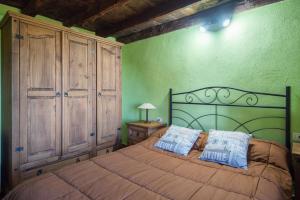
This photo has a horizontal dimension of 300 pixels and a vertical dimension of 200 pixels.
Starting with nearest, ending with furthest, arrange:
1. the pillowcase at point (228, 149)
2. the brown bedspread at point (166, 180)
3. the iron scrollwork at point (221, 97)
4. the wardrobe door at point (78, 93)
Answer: the brown bedspread at point (166, 180), the pillowcase at point (228, 149), the iron scrollwork at point (221, 97), the wardrobe door at point (78, 93)

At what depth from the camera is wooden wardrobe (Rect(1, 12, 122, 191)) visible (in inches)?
80.0

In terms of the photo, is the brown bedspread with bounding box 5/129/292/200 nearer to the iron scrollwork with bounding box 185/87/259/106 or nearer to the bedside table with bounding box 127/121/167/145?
the iron scrollwork with bounding box 185/87/259/106

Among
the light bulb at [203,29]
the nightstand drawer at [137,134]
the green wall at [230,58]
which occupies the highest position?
the light bulb at [203,29]

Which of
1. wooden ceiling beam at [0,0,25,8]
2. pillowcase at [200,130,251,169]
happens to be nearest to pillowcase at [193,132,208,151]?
pillowcase at [200,130,251,169]

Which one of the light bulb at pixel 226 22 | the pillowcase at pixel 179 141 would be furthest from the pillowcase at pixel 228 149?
the light bulb at pixel 226 22

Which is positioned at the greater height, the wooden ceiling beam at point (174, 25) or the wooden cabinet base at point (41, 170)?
the wooden ceiling beam at point (174, 25)

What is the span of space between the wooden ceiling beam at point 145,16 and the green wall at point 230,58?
0.53m

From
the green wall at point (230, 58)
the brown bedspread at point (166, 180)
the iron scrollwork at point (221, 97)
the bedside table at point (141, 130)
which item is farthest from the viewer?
the bedside table at point (141, 130)

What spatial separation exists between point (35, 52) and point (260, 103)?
275cm

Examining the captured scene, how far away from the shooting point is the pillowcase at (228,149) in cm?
175

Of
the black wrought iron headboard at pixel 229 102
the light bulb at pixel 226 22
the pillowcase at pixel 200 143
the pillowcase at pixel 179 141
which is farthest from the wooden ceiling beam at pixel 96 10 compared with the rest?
the pillowcase at pixel 200 143

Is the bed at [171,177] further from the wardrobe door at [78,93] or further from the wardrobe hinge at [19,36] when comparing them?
the wardrobe hinge at [19,36]

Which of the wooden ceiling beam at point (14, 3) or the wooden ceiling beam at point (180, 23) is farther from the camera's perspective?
the wooden ceiling beam at point (14, 3)

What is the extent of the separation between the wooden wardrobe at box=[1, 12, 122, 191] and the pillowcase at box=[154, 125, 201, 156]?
3.75 ft
